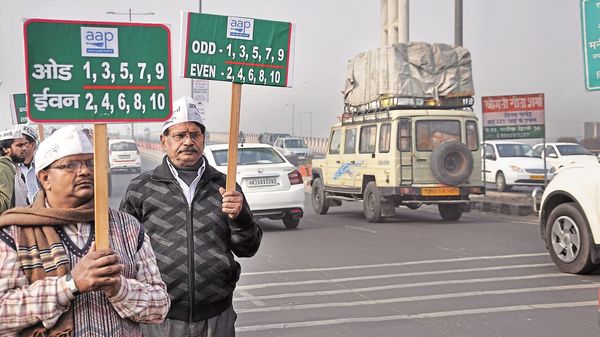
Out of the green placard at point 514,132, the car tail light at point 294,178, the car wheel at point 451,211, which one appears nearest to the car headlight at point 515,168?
the green placard at point 514,132

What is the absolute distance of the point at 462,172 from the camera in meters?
16.4

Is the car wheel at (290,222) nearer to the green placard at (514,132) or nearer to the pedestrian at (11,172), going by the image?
the green placard at (514,132)

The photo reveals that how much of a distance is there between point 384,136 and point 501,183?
433 inches

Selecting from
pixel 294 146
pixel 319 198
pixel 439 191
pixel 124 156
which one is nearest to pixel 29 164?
pixel 439 191

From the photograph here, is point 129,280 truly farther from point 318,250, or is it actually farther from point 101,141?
point 318,250

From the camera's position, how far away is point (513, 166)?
86.5 ft

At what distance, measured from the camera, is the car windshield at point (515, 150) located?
2728 centimetres

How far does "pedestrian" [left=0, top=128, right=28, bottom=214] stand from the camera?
18.7ft

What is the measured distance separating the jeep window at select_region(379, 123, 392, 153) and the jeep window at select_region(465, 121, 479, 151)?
1537mm

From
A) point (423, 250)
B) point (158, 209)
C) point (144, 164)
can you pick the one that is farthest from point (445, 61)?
point (144, 164)

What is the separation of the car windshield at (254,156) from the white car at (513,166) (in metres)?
11.1

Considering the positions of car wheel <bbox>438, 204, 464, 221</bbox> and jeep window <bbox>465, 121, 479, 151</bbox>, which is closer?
jeep window <bbox>465, 121, 479, 151</bbox>

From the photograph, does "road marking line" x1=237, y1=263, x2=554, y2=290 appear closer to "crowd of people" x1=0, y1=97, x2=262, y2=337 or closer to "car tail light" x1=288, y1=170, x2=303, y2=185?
"car tail light" x1=288, y1=170, x2=303, y2=185

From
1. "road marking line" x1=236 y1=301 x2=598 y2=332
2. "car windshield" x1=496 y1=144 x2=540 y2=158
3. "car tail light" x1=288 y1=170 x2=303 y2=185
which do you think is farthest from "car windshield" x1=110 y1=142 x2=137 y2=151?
"road marking line" x1=236 y1=301 x2=598 y2=332
